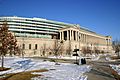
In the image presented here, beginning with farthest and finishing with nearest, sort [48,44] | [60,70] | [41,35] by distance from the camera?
[41,35] < [48,44] < [60,70]

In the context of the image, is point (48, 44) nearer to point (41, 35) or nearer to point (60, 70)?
point (41, 35)

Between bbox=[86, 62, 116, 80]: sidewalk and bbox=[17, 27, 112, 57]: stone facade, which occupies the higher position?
bbox=[17, 27, 112, 57]: stone facade

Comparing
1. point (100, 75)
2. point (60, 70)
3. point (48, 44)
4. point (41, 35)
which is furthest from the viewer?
point (41, 35)

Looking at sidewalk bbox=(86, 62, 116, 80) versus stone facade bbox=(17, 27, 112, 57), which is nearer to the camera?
sidewalk bbox=(86, 62, 116, 80)

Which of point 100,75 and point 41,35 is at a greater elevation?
point 41,35

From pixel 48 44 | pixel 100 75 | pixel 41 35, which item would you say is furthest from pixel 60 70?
pixel 41 35

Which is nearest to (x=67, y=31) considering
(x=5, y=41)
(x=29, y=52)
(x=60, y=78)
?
(x=29, y=52)

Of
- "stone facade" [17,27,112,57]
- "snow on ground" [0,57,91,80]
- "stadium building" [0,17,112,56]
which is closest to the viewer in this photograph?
"snow on ground" [0,57,91,80]

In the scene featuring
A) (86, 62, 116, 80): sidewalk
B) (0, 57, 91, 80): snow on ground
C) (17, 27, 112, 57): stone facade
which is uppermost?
(17, 27, 112, 57): stone facade

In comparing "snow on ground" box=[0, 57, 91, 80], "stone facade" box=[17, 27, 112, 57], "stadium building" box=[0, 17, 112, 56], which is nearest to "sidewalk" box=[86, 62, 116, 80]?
"snow on ground" box=[0, 57, 91, 80]

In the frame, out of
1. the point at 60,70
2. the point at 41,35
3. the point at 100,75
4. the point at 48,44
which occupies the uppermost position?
the point at 41,35

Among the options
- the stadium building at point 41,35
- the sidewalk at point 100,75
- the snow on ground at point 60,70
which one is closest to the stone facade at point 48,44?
the stadium building at point 41,35

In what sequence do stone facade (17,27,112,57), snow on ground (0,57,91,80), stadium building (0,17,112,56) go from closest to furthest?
snow on ground (0,57,91,80) < stone facade (17,27,112,57) < stadium building (0,17,112,56)

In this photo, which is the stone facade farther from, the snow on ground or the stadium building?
A: the snow on ground
